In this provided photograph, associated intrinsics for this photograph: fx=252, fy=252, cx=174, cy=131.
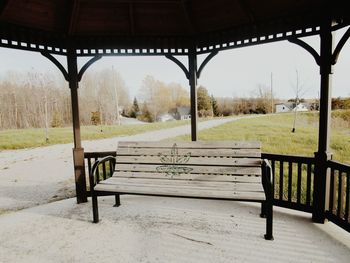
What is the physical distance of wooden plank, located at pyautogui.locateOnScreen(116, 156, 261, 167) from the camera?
3497mm

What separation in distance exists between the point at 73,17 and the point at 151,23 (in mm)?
1296

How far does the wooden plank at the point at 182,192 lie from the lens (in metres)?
2.97

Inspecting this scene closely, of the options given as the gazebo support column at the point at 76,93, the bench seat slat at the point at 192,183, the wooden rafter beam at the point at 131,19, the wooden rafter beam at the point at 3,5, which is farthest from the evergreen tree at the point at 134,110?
the bench seat slat at the point at 192,183

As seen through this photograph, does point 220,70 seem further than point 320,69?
Yes

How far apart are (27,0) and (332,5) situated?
13.7 ft

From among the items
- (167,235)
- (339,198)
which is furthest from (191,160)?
(339,198)

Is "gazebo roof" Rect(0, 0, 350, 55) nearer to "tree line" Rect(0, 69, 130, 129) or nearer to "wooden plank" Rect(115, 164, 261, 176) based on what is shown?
"wooden plank" Rect(115, 164, 261, 176)

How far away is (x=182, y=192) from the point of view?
3217mm

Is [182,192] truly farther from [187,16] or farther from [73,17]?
[73,17]

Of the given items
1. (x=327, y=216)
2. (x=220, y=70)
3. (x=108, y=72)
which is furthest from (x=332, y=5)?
(x=220, y=70)

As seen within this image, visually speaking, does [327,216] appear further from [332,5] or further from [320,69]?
[332,5]

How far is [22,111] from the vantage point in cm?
3122

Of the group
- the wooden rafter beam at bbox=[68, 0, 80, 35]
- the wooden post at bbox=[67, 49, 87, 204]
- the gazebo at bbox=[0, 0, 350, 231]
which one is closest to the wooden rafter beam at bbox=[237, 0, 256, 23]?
the gazebo at bbox=[0, 0, 350, 231]

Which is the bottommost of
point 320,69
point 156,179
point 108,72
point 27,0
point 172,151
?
point 156,179
